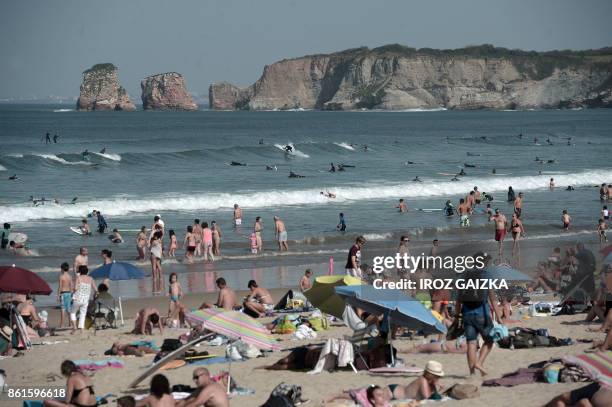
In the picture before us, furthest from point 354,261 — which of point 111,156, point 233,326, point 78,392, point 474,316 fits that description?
point 111,156

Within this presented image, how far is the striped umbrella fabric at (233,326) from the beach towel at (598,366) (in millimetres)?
3632

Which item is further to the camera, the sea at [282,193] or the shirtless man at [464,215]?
the shirtless man at [464,215]

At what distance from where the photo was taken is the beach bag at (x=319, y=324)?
13922mm

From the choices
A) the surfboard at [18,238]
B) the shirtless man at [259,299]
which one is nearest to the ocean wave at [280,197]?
the surfboard at [18,238]

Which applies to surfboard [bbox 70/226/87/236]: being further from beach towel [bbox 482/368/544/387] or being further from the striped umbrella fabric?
beach towel [bbox 482/368/544/387]

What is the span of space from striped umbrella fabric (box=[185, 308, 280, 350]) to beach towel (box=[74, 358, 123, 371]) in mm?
1347

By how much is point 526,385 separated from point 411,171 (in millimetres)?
39846

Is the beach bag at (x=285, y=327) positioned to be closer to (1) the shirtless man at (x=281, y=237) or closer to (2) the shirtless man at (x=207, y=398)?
(2) the shirtless man at (x=207, y=398)

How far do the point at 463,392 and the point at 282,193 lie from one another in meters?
28.5

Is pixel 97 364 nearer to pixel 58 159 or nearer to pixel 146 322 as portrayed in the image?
pixel 146 322

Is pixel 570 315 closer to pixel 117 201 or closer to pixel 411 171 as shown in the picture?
pixel 117 201

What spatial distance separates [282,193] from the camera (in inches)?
1502

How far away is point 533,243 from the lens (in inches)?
1006

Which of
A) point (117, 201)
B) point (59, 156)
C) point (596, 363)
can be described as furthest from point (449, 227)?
point (59, 156)
